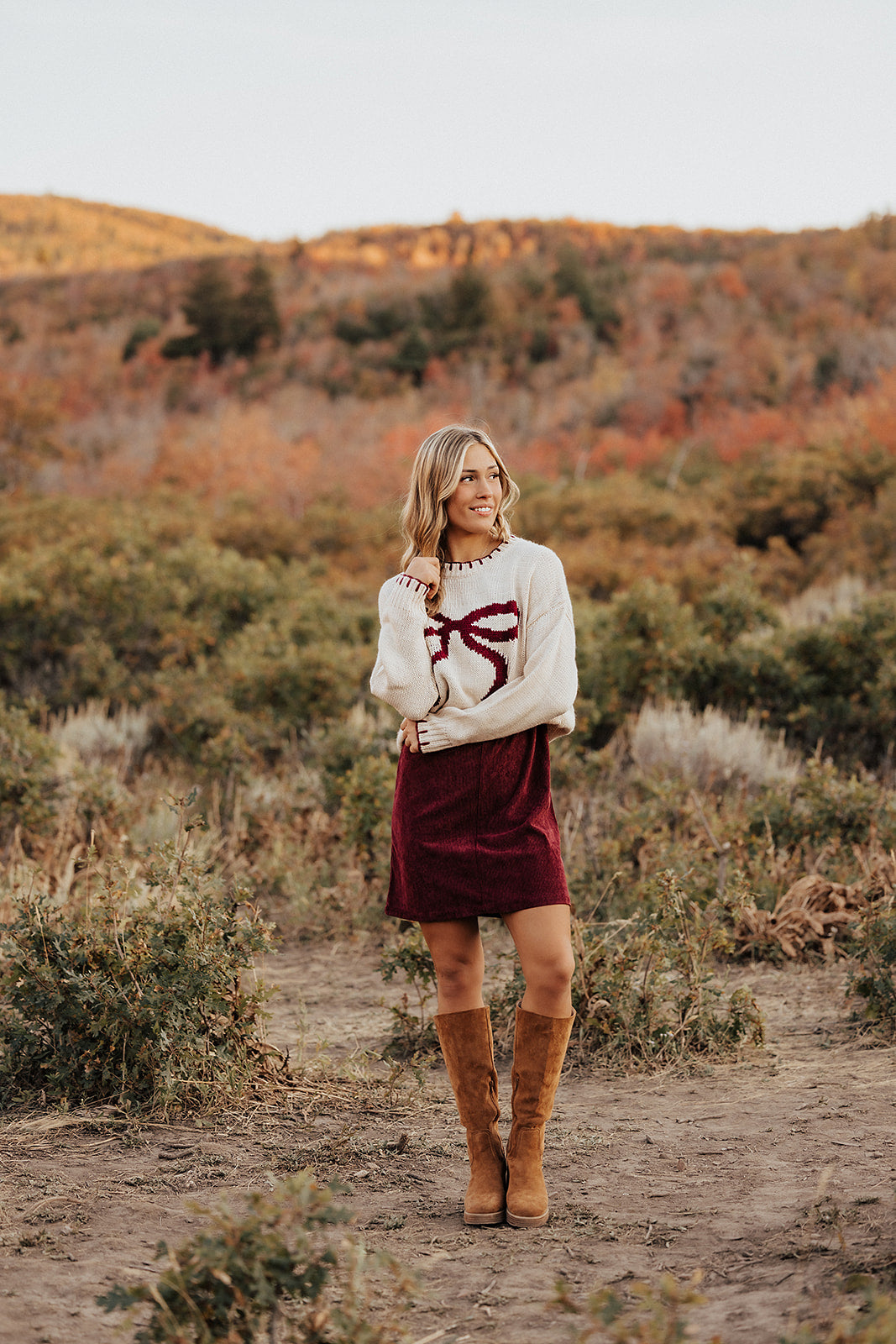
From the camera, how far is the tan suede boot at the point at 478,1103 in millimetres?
2875

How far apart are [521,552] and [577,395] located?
91.9ft

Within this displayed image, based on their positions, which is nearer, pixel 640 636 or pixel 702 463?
pixel 640 636

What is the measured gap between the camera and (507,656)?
9.57 ft


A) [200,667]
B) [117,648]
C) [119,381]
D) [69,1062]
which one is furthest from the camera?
[119,381]

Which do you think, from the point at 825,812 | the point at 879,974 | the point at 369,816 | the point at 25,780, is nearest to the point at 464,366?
the point at 25,780

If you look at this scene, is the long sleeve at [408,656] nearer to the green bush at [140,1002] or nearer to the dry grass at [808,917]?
the green bush at [140,1002]

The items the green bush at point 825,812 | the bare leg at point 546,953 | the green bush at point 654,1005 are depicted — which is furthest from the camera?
the green bush at point 825,812

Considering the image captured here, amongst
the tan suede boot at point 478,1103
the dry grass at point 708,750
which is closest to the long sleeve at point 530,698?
the tan suede boot at point 478,1103

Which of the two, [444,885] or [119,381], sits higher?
[119,381]

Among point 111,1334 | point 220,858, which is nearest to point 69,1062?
point 111,1334

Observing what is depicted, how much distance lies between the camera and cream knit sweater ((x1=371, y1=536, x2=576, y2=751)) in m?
2.83

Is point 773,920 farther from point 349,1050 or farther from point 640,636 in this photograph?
point 640,636

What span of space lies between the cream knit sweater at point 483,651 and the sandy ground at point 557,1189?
116cm

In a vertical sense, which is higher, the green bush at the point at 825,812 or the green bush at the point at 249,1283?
the green bush at the point at 249,1283
